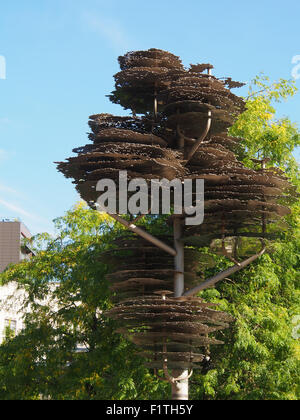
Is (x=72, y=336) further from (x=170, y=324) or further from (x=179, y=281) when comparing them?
(x=170, y=324)

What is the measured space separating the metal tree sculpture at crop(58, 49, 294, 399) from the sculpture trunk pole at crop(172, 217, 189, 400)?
0.02 meters

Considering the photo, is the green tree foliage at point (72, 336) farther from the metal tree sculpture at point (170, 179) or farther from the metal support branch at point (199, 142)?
the metal support branch at point (199, 142)

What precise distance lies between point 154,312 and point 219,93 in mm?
4407

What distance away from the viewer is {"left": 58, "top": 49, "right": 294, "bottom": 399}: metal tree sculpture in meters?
11.7

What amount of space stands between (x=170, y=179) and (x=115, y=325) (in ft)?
17.1

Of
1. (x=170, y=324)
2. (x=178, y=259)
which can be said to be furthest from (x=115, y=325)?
(x=170, y=324)

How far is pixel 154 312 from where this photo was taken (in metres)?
11.4

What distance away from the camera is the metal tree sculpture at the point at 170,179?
1171 centimetres

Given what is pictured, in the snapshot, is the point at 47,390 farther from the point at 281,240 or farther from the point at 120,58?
the point at 120,58

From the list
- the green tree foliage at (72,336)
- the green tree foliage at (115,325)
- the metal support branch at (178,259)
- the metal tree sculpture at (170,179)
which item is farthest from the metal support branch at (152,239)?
the green tree foliage at (72,336)

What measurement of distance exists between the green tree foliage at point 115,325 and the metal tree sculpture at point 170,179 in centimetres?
133

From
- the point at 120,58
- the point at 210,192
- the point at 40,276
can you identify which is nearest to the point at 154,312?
the point at 210,192

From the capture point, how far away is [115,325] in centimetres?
1612

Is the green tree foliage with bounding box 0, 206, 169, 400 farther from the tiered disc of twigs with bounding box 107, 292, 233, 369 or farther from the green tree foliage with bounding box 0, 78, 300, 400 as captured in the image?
the tiered disc of twigs with bounding box 107, 292, 233, 369
